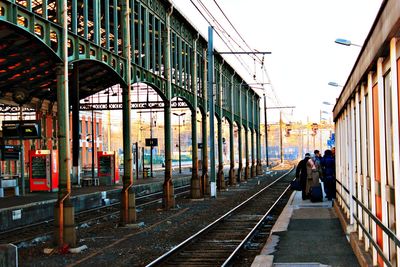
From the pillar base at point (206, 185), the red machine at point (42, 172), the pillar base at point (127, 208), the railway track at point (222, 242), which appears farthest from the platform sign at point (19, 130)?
the pillar base at point (206, 185)

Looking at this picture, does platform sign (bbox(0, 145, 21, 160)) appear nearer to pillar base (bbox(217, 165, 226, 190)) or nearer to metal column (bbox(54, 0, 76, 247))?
pillar base (bbox(217, 165, 226, 190))

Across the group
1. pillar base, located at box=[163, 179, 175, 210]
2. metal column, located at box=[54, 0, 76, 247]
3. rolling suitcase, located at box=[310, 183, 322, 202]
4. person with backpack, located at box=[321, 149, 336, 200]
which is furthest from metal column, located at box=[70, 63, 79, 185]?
rolling suitcase, located at box=[310, 183, 322, 202]

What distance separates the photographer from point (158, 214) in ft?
69.2

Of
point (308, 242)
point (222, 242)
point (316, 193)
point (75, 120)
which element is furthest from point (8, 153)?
point (308, 242)

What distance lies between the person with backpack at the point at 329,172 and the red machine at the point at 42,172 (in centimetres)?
1363

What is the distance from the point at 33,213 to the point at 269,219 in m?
7.60

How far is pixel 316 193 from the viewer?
845 inches

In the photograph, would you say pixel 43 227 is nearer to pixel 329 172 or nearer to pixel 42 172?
pixel 329 172

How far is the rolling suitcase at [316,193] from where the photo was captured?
70.0 ft

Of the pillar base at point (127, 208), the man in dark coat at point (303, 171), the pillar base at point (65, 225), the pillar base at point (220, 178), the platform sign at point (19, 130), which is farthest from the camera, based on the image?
the pillar base at point (220, 178)

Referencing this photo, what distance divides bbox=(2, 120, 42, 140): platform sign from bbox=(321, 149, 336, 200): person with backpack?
10744mm

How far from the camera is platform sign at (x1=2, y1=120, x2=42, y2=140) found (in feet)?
74.2

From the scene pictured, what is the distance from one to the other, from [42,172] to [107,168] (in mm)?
7949

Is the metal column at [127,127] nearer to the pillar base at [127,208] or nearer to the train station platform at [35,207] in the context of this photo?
the pillar base at [127,208]
